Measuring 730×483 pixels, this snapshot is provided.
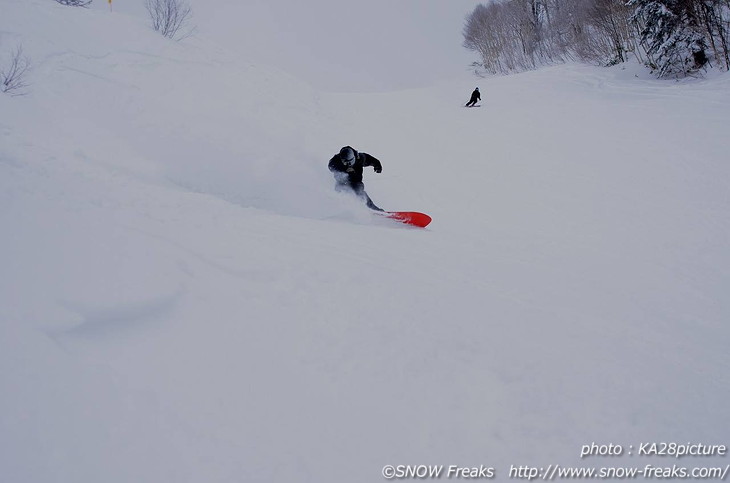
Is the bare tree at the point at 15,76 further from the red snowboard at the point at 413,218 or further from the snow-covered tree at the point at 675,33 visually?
the snow-covered tree at the point at 675,33

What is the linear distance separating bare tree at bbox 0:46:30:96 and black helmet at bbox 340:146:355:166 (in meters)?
5.47

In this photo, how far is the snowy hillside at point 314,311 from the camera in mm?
2066

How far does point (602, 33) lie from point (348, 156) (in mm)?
22676

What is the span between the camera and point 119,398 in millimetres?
2160

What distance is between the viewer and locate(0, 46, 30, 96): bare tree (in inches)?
259

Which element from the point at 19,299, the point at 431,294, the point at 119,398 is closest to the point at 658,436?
the point at 431,294

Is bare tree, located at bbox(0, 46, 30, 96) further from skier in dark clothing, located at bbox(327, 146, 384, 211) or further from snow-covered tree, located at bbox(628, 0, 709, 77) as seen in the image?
snow-covered tree, located at bbox(628, 0, 709, 77)

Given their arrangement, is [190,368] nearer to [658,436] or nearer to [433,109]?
[658,436]

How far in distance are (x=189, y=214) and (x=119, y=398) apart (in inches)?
104

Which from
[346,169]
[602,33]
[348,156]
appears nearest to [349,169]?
[346,169]

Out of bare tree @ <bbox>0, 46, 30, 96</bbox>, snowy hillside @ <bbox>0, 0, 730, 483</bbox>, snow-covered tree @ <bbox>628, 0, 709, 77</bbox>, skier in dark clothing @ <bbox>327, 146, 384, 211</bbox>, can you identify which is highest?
snow-covered tree @ <bbox>628, 0, 709, 77</bbox>

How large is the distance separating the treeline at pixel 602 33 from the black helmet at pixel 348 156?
591 inches

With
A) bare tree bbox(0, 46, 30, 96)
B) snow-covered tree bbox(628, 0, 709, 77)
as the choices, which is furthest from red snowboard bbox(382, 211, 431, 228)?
snow-covered tree bbox(628, 0, 709, 77)

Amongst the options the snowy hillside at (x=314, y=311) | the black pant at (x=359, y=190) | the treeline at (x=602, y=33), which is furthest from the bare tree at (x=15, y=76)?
the treeline at (x=602, y=33)
